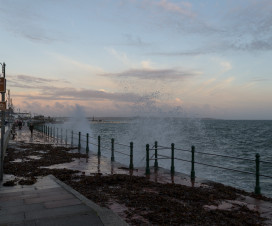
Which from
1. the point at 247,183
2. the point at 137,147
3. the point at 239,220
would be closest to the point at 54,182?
the point at 239,220

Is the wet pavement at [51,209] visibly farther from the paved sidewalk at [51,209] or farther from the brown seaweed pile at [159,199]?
the brown seaweed pile at [159,199]

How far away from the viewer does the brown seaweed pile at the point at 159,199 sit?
5.66 metres

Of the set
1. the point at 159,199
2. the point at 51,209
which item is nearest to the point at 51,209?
the point at 51,209

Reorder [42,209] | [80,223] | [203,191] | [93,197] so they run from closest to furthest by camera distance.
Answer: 1. [80,223]
2. [42,209]
3. [93,197]
4. [203,191]

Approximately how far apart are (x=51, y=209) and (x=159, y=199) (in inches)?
105

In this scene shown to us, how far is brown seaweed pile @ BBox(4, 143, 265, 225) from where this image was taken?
223 inches

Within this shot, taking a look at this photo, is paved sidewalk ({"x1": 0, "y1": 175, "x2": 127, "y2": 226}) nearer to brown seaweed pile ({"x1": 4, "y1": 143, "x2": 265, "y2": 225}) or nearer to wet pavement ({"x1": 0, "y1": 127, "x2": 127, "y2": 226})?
wet pavement ({"x1": 0, "y1": 127, "x2": 127, "y2": 226})

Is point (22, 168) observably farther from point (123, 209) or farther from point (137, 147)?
point (137, 147)

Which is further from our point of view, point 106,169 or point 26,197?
point 106,169

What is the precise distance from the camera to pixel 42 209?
5.59 metres

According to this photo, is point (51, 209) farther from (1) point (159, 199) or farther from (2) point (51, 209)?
(1) point (159, 199)

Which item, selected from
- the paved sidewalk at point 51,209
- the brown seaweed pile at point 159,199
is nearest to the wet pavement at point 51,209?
the paved sidewalk at point 51,209

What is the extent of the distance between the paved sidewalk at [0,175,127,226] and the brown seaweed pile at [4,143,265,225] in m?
0.72

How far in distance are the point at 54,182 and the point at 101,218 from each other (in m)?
4.26
